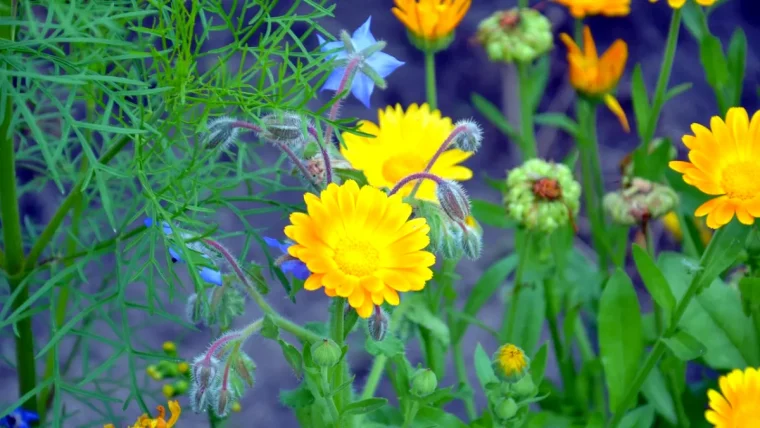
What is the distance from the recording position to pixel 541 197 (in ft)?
4.91

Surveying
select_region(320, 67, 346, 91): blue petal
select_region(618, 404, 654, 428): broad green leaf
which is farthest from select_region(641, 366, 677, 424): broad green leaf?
select_region(320, 67, 346, 91): blue petal

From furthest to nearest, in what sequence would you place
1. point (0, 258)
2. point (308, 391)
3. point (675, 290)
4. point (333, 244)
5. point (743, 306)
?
point (675, 290)
point (743, 306)
point (0, 258)
point (308, 391)
point (333, 244)

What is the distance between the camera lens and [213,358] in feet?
3.58

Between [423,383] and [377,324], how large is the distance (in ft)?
0.38

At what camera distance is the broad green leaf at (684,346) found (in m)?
1.27

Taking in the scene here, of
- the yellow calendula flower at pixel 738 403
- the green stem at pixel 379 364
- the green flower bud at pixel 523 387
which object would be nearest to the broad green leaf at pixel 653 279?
the yellow calendula flower at pixel 738 403

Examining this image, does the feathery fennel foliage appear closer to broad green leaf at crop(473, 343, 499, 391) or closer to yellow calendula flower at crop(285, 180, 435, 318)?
yellow calendula flower at crop(285, 180, 435, 318)

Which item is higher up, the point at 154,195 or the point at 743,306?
the point at 154,195

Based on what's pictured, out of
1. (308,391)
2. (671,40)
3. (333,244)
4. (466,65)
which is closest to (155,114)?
(333,244)

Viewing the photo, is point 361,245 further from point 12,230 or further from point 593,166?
point 593,166

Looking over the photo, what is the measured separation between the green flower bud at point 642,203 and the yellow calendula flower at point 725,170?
359 mm

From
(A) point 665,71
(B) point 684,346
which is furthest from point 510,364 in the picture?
(A) point 665,71

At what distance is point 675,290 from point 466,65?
4.79 ft

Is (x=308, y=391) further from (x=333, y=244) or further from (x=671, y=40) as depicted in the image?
(x=671, y=40)
